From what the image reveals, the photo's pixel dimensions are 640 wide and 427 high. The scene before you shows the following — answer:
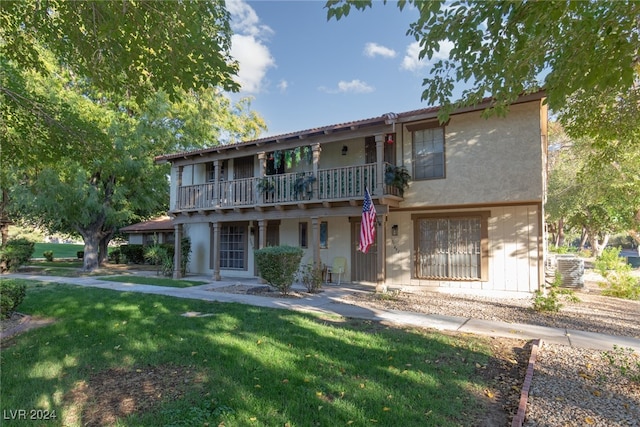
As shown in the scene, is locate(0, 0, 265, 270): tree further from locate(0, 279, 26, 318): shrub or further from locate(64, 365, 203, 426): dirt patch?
locate(64, 365, 203, 426): dirt patch

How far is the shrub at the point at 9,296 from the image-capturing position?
6844 millimetres

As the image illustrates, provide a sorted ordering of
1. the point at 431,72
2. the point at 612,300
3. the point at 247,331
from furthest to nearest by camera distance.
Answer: the point at 612,300 < the point at 247,331 < the point at 431,72

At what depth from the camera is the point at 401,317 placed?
25.9ft

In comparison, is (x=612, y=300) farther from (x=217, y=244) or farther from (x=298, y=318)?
(x=217, y=244)

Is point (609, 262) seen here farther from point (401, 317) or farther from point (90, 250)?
point (90, 250)

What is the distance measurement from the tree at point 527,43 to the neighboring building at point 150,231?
23744 millimetres

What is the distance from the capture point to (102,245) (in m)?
23.7

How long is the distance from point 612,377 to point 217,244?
12.5m

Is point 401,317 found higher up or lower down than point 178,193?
lower down

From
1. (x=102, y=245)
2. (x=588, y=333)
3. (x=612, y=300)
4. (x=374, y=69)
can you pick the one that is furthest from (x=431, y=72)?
(x=102, y=245)

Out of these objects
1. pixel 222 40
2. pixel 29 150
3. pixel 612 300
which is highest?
pixel 222 40

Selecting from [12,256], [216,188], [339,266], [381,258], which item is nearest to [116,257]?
[12,256]

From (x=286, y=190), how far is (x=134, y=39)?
8.37m

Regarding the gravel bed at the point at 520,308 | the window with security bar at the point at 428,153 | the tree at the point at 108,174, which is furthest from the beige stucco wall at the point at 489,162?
the tree at the point at 108,174
